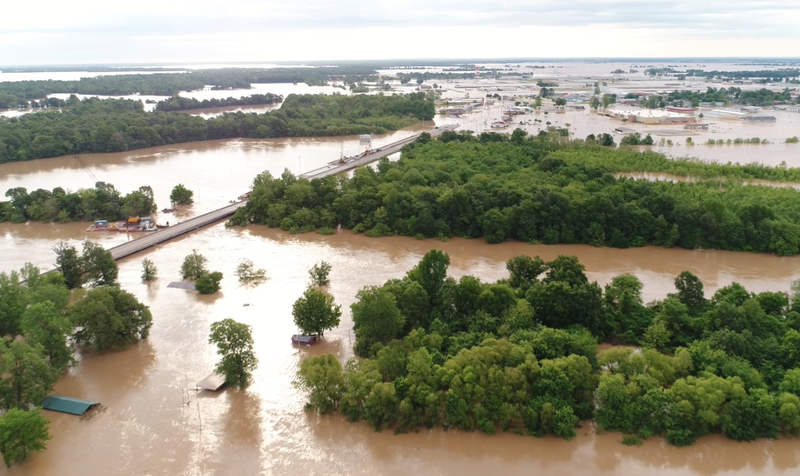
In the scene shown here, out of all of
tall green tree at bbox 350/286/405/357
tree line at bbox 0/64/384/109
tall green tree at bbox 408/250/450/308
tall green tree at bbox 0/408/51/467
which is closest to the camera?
tall green tree at bbox 0/408/51/467

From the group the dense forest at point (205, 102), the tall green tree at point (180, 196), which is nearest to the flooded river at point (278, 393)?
the tall green tree at point (180, 196)

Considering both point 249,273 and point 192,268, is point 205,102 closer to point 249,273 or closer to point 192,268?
point 192,268

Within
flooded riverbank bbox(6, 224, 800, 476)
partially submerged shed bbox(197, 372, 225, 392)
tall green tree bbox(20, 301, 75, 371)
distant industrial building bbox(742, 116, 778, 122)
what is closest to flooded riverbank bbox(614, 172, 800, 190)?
flooded riverbank bbox(6, 224, 800, 476)

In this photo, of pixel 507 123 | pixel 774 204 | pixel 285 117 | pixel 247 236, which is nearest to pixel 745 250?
pixel 774 204

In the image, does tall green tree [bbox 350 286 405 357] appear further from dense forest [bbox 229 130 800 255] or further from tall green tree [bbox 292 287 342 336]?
dense forest [bbox 229 130 800 255]

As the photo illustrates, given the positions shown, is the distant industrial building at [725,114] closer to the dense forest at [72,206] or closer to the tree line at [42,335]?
the dense forest at [72,206]

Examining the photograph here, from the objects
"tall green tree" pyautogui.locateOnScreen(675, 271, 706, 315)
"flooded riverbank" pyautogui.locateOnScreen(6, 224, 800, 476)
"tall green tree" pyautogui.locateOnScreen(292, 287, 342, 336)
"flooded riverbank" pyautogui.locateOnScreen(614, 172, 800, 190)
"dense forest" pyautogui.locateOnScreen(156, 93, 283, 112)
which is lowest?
"flooded riverbank" pyautogui.locateOnScreen(6, 224, 800, 476)

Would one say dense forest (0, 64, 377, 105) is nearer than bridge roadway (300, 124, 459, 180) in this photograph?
No

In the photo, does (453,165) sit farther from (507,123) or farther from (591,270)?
(507,123)
